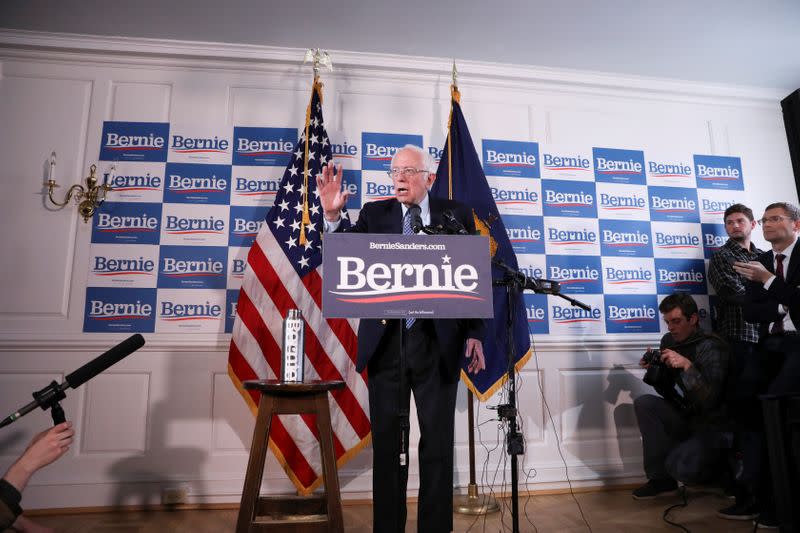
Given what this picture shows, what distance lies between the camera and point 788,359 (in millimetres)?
2586

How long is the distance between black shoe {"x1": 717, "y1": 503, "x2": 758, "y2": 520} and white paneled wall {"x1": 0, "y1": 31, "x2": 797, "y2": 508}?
756 mm

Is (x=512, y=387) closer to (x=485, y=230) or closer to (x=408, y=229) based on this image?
(x=408, y=229)

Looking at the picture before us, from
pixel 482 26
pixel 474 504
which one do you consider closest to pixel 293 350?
pixel 474 504

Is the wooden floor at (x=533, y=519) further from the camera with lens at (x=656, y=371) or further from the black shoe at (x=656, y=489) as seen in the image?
the camera with lens at (x=656, y=371)

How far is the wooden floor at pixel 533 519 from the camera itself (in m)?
2.52

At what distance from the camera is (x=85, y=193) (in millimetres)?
3189

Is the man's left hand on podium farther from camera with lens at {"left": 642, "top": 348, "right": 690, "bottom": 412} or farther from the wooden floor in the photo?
camera with lens at {"left": 642, "top": 348, "right": 690, "bottom": 412}

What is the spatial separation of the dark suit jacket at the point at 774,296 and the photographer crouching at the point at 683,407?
31cm

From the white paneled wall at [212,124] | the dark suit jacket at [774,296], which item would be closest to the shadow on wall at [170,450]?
the white paneled wall at [212,124]

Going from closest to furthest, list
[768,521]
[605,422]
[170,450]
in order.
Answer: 1. [768,521]
2. [170,450]
3. [605,422]

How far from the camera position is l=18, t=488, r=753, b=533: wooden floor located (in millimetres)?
2516

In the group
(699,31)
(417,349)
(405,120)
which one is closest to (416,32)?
(405,120)

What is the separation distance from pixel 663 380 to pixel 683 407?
0.20 metres

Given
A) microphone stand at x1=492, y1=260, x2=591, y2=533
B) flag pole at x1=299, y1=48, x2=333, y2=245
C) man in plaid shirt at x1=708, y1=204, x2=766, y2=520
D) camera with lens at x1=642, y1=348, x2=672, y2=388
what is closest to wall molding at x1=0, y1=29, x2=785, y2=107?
flag pole at x1=299, y1=48, x2=333, y2=245
